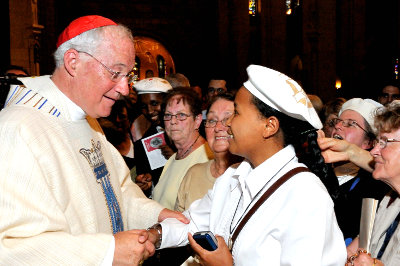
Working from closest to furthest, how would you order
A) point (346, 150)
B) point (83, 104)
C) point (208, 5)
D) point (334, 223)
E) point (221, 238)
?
point (334, 223)
point (221, 238)
point (83, 104)
point (346, 150)
point (208, 5)

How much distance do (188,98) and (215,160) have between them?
0.88 meters

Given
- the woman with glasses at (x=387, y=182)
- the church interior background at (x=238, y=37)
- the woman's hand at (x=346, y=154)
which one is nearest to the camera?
the woman with glasses at (x=387, y=182)

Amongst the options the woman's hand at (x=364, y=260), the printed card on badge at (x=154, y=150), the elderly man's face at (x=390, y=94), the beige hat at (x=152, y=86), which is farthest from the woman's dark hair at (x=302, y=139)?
the elderly man's face at (x=390, y=94)

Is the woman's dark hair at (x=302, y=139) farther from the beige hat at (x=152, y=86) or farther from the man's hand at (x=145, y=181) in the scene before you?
the beige hat at (x=152, y=86)

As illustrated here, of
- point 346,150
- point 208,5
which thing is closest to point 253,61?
point 208,5

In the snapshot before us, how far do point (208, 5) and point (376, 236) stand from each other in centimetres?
2612

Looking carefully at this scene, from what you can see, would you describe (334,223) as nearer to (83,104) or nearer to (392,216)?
(392,216)

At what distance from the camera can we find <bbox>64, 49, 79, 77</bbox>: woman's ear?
9.17 feet

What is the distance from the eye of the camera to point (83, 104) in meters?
2.86

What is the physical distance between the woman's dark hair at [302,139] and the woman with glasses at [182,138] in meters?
1.97

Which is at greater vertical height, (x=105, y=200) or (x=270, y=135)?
(x=270, y=135)

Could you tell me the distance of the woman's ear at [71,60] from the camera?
2795 millimetres

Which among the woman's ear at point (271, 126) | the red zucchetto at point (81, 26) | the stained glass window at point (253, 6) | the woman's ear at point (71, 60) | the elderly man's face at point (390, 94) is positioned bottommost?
the elderly man's face at point (390, 94)

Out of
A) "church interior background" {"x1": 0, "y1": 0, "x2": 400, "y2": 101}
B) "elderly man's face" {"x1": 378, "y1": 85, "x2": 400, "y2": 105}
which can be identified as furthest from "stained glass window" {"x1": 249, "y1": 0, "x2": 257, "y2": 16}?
"elderly man's face" {"x1": 378, "y1": 85, "x2": 400, "y2": 105}
